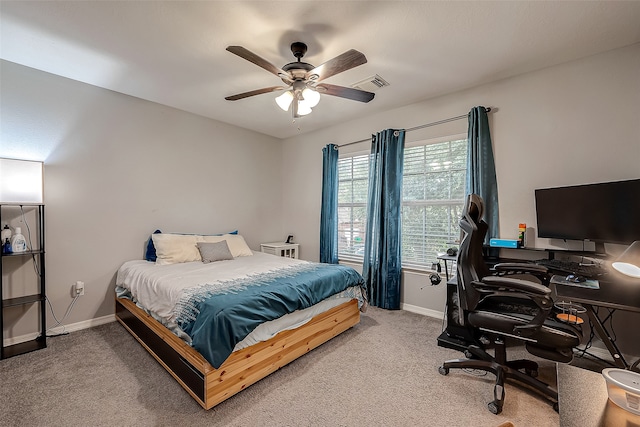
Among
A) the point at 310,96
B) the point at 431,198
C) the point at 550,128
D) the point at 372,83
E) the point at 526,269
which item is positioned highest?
the point at 372,83

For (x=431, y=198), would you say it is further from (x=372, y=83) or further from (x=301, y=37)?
(x=301, y=37)

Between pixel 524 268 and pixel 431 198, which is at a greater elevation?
pixel 431 198

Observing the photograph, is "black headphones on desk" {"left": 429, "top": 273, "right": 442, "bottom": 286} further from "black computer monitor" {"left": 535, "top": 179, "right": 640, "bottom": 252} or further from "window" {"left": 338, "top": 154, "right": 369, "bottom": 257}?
"window" {"left": 338, "top": 154, "right": 369, "bottom": 257}

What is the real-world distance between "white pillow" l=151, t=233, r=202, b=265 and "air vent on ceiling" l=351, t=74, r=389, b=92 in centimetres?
256

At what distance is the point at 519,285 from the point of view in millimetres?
1639

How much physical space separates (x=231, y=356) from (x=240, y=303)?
0.33m

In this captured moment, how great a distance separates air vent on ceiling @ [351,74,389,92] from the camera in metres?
2.77

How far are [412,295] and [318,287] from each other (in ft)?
5.14

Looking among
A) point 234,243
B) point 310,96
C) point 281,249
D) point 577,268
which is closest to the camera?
point 577,268

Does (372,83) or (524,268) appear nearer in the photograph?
(524,268)

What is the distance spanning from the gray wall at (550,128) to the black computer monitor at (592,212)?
19cm

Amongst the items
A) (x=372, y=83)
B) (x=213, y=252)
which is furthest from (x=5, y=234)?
(x=372, y=83)

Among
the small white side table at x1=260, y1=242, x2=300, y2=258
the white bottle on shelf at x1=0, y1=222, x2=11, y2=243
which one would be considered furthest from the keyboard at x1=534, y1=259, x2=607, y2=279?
the white bottle on shelf at x1=0, y1=222, x2=11, y2=243

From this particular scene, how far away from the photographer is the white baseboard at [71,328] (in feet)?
8.37
